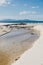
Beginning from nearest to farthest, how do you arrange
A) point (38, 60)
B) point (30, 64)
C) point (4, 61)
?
1. point (30, 64)
2. point (38, 60)
3. point (4, 61)

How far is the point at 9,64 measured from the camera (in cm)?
1139

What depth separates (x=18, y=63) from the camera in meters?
10.8

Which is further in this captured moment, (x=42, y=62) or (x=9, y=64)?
(x=9, y=64)

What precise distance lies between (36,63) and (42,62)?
43 centimetres

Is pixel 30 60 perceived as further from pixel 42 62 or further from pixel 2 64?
pixel 2 64

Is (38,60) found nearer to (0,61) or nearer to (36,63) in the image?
(36,63)

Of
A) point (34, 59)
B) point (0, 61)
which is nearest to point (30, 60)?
point (34, 59)

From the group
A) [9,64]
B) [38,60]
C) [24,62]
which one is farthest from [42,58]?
[9,64]

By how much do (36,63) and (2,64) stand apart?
2.59 meters

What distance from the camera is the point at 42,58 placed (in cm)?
1170

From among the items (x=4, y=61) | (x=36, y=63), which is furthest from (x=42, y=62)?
(x=4, y=61)

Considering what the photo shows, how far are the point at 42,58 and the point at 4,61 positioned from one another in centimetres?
296

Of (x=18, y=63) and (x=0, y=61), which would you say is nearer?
(x=18, y=63)

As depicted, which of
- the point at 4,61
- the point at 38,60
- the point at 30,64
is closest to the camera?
the point at 30,64
